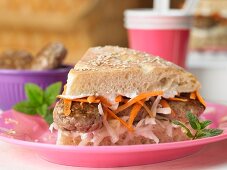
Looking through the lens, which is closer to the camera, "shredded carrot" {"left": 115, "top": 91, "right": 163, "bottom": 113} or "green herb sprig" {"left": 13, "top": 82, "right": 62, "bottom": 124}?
"shredded carrot" {"left": 115, "top": 91, "right": 163, "bottom": 113}

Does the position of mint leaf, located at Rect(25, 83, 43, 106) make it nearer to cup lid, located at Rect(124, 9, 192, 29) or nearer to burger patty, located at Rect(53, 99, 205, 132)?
burger patty, located at Rect(53, 99, 205, 132)

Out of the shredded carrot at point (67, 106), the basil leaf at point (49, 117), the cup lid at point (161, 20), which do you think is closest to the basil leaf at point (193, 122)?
the shredded carrot at point (67, 106)

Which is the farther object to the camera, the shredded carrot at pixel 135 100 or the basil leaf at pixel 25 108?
the basil leaf at pixel 25 108

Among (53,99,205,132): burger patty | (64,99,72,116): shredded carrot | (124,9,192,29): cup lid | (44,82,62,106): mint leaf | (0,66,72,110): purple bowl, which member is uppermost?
(64,99,72,116): shredded carrot

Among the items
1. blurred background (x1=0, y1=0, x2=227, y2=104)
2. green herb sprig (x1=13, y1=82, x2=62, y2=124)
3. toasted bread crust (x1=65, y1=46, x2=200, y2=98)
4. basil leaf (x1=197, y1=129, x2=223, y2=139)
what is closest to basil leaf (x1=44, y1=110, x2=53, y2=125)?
green herb sprig (x1=13, y1=82, x2=62, y2=124)

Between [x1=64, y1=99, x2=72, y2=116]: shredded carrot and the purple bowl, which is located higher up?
[x1=64, y1=99, x2=72, y2=116]: shredded carrot

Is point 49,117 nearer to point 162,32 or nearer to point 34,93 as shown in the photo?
point 34,93

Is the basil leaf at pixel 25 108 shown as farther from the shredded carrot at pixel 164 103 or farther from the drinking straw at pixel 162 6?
the drinking straw at pixel 162 6

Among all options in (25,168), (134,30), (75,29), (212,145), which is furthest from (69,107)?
(75,29)
